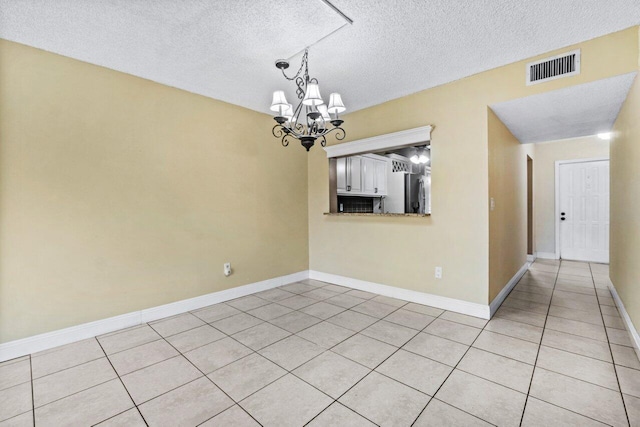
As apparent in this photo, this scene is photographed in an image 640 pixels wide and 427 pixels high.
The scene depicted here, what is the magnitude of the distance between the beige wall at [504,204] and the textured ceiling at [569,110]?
0.16 metres

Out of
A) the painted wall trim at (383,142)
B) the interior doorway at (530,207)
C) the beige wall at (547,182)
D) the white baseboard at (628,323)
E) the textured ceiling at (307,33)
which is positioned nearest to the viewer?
the textured ceiling at (307,33)

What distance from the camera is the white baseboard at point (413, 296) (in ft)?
9.73

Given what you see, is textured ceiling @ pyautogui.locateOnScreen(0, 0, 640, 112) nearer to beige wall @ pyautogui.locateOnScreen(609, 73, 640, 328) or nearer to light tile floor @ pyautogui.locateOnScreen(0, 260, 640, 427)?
beige wall @ pyautogui.locateOnScreen(609, 73, 640, 328)

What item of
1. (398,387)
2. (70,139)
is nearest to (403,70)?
(398,387)

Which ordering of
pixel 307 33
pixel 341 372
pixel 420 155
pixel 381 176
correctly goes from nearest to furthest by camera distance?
pixel 341 372
pixel 307 33
pixel 420 155
pixel 381 176

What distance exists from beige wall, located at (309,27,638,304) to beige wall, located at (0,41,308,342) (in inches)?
60.9

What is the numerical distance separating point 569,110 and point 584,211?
3.64 meters

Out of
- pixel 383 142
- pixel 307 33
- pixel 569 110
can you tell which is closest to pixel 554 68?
pixel 569 110

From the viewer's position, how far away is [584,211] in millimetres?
5426

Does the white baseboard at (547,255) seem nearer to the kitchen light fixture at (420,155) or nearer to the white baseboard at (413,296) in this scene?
the kitchen light fixture at (420,155)

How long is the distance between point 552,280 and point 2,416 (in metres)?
5.75

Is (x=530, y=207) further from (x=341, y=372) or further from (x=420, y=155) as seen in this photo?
(x=341, y=372)

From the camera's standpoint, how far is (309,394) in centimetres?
177

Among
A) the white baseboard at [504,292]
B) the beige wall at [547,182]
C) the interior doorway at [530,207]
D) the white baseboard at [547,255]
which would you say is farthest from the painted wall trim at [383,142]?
the white baseboard at [547,255]
